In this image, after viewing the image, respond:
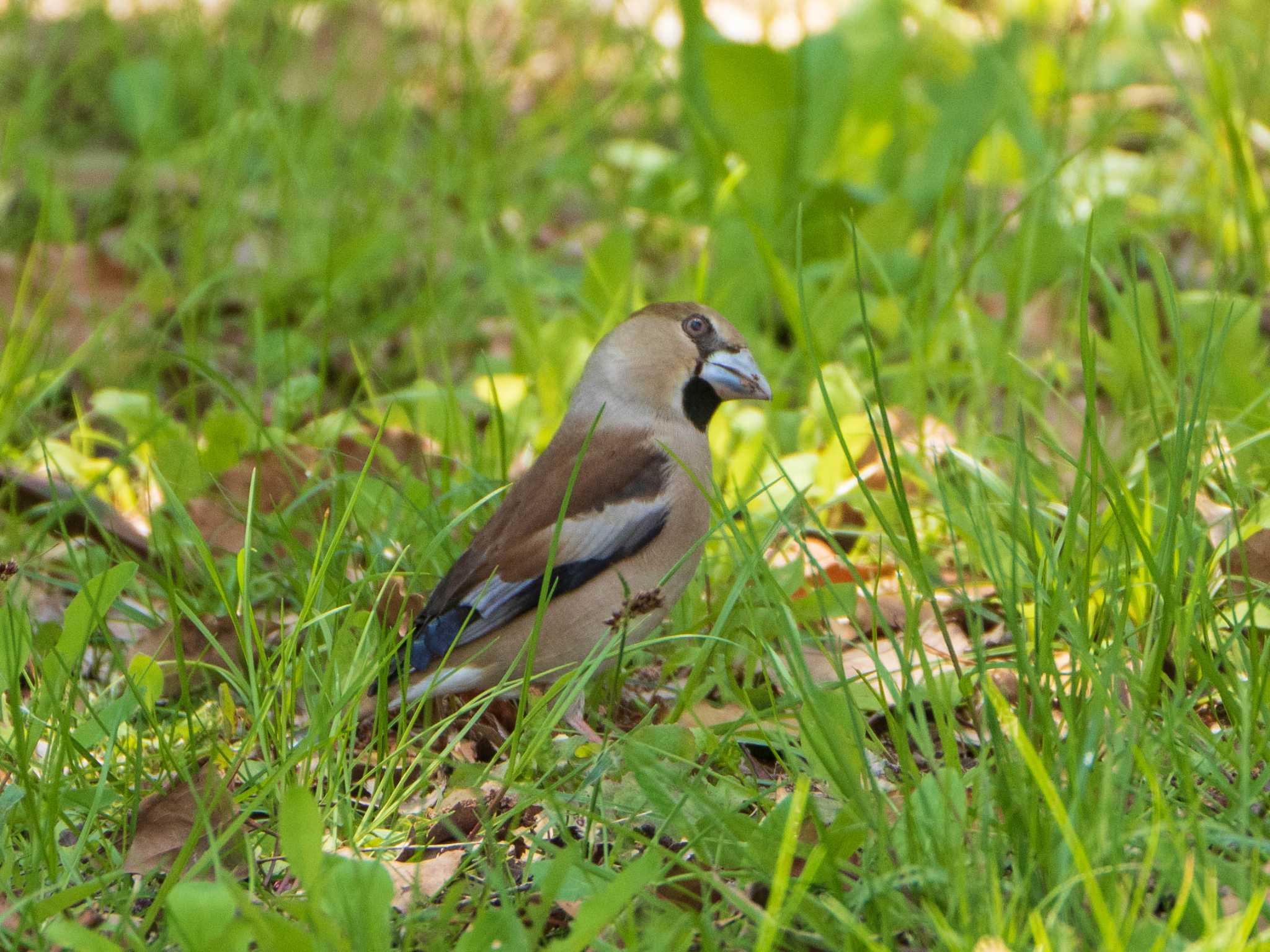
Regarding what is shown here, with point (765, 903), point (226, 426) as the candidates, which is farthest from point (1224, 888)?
point (226, 426)

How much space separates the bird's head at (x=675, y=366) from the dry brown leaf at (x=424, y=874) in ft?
4.56

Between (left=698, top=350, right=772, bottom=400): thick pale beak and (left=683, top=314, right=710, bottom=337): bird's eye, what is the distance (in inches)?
2.5

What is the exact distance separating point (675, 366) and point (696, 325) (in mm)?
119

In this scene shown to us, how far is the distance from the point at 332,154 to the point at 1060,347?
3.06 metres

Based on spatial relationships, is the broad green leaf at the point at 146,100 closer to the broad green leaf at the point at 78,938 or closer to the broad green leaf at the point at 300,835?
the broad green leaf at the point at 300,835

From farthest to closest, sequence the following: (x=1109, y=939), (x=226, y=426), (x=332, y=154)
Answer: (x=332, y=154)
(x=226, y=426)
(x=1109, y=939)

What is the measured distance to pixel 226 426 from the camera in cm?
396

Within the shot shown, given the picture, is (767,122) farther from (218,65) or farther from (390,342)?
(218,65)

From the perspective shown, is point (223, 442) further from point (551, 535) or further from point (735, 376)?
point (735, 376)

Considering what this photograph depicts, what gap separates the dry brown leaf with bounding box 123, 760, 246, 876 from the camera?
2.42 m

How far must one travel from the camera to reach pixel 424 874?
239 centimetres

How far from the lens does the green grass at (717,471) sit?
2.14 meters

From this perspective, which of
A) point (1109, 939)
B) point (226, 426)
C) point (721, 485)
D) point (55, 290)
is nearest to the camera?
point (1109, 939)

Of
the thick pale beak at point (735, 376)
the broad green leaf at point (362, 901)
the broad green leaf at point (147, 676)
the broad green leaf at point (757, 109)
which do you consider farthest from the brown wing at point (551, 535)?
the broad green leaf at point (757, 109)
